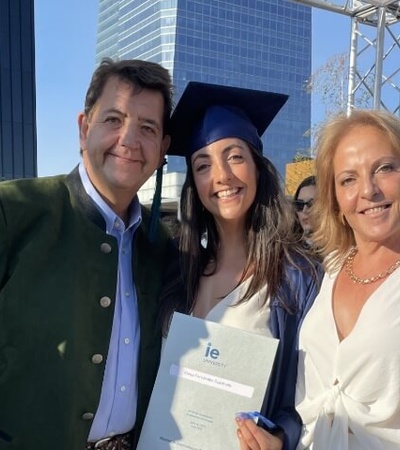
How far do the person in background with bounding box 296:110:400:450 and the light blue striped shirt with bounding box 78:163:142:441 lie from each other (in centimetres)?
60

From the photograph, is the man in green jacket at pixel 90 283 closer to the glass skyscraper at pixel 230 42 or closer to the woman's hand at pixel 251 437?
the woman's hand at pixel 251 437

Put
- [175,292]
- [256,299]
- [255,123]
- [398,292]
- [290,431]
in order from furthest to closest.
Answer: [255,123] < [175,292] < [256,299] < [290,431] < [398,292]

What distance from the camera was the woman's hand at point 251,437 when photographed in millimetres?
1598

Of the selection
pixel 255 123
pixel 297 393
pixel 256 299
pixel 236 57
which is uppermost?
pixel 236 57

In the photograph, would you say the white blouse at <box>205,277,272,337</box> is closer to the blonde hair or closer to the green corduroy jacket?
the blonde hair

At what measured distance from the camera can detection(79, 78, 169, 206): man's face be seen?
6.27ft

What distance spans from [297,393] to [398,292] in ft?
1.60

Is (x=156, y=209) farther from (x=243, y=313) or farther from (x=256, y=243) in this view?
(x=243, y=313)

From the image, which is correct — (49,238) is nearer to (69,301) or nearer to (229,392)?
(69,301)

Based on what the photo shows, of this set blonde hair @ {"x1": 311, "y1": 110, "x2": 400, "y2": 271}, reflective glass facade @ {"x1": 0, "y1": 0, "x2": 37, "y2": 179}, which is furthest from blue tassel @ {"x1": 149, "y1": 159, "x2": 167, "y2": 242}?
reflective glass facade @ {"x1": 0, "y1": 0, "x2": 37, "y2": 179}

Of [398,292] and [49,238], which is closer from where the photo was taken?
[398,292]

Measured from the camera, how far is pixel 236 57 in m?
67.9

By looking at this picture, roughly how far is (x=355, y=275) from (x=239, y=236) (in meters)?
0.54

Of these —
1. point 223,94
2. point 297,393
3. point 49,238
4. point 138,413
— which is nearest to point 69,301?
point 49,238
